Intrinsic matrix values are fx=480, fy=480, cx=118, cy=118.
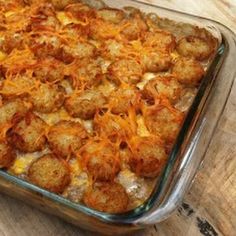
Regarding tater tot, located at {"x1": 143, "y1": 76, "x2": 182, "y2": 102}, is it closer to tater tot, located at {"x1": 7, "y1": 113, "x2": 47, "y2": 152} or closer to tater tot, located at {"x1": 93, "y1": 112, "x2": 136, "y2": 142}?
tater tot, located at {"x1": 93, "y1": 112, "x2": 136, "y2": 142}

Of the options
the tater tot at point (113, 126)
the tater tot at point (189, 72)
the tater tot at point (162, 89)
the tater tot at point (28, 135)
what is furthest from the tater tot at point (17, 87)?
the tater tot at point (189, 72)

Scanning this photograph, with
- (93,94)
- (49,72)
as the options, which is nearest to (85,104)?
(93,94)

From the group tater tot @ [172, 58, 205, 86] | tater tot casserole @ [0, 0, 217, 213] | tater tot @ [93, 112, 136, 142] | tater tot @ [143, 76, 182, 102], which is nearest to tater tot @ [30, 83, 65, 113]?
tater tot casserole @ [0, 0, 217, 213]

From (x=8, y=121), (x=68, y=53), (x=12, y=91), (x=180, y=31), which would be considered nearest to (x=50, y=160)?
(x=8, y=121)

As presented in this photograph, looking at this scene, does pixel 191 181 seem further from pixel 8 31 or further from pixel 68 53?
pixel 8 31

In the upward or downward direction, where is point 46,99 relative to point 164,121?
downward

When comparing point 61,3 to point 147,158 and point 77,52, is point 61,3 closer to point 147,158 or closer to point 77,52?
point 77,52

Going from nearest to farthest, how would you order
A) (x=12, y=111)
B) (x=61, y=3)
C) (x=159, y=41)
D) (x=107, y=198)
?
(x=107, y=198) → (x=12, y=111) → (x=159, y=41) → (x=61, y=3)
